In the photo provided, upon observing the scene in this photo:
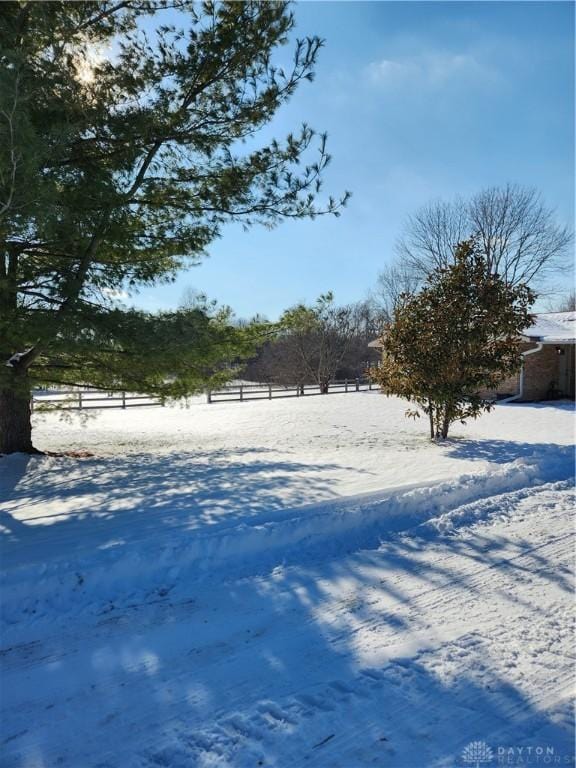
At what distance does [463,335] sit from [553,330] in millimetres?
12471

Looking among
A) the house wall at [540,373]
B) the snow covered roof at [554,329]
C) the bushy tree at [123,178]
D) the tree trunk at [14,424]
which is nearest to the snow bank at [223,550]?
the bushy tree at [123,178]

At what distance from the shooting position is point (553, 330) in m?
20.4

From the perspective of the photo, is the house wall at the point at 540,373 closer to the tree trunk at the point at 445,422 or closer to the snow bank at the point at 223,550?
the tree trunk at the point at 445,422

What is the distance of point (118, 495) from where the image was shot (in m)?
6.24

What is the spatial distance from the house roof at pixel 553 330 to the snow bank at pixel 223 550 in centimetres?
1139

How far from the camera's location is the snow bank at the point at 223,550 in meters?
3.72

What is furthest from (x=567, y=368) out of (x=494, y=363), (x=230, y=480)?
(x=230, y=480)

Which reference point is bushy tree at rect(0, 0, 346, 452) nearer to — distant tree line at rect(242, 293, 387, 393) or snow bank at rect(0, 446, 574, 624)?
snow bank at rect(0, 446, 574, 624)

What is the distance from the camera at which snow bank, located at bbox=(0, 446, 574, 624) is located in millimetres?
3721

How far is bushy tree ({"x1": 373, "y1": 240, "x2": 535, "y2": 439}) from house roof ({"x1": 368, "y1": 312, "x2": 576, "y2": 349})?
587 centimetres

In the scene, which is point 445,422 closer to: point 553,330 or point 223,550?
point 223,550

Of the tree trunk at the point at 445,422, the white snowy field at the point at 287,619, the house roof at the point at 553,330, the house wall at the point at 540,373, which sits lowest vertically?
the white snowy field at the point at 287,619

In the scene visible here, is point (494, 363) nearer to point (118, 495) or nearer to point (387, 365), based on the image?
point (387, 365)

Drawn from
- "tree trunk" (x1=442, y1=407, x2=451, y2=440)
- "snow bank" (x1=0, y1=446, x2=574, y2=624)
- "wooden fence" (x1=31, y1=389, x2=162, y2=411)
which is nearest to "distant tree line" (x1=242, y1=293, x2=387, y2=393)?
"wooden fence" (x1=31, y1=389, x2=162, y2=411)
